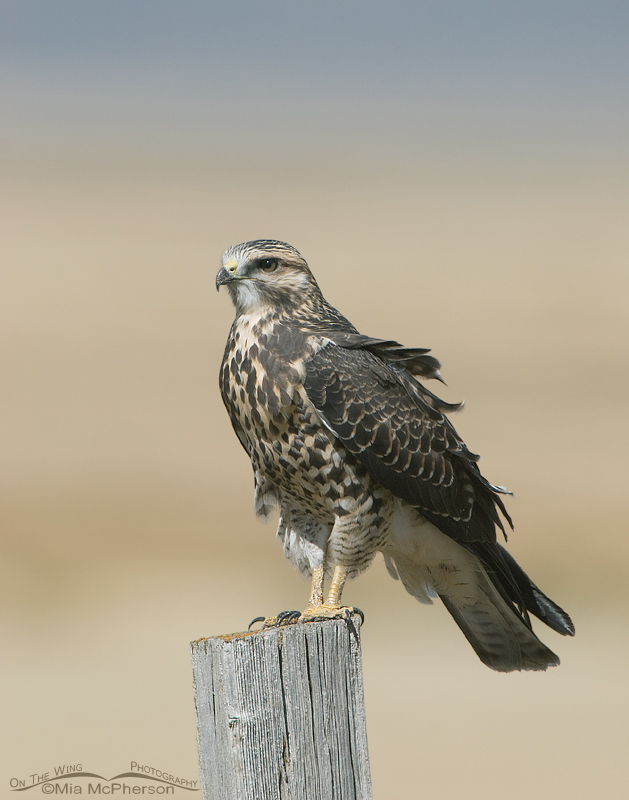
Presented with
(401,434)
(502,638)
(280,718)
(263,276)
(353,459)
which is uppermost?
(263,276)

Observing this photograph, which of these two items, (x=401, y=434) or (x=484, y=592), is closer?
(x=401, y=434)

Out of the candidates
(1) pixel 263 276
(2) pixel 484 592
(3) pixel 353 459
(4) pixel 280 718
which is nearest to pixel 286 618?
(3) pixel 353 459

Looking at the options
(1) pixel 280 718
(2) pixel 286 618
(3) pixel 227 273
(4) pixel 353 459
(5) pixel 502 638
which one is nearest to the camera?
(1) pixel 280 718

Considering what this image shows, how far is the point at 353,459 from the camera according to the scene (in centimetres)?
400

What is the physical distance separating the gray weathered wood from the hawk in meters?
Answer: 0.87

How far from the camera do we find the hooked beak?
4258mm

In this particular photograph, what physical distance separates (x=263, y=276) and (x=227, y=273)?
0.17 metres

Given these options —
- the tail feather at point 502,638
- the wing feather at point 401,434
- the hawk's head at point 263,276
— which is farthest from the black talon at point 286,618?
the hawk's head at point 263,276

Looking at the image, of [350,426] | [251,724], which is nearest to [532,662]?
[350,426]

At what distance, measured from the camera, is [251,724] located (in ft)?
8.70

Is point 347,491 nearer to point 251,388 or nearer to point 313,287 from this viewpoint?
point 251,388

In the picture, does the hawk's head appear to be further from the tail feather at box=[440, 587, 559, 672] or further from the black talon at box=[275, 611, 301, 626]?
the tail feather at box=[440, 587, 559, 672]

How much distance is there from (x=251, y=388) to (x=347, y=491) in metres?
0.61

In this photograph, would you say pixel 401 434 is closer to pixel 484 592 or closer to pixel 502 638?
pixel 484 592
